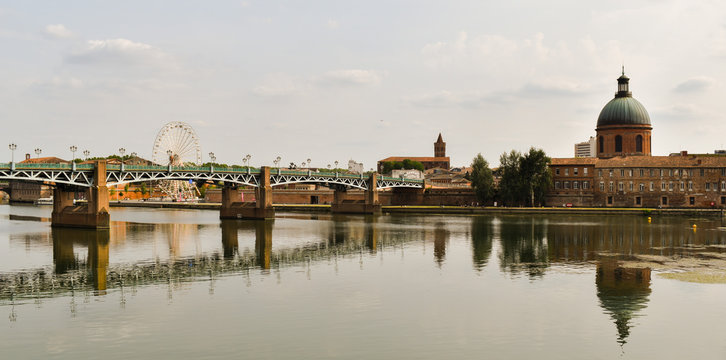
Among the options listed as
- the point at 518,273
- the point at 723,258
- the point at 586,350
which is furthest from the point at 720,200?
the point at 586,350

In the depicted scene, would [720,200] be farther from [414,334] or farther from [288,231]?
[414,334]

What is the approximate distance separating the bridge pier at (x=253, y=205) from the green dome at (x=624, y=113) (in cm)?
7505

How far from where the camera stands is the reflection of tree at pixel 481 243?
157 ft

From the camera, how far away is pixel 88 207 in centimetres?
7569

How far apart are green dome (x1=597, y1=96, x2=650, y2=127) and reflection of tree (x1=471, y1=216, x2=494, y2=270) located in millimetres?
64074

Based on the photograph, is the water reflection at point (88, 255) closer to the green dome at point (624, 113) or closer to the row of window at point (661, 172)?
the row of window at point (661, 172)

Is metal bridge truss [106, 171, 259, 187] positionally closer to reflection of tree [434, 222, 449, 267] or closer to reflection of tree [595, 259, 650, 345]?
reflection of tree [434, 222, 449, 267]

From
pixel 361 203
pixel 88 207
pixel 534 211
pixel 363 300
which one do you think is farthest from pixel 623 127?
pixel 363 300

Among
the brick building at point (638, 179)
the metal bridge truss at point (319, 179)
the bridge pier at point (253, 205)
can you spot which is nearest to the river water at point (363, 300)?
the bridge pier at point (253, 205)

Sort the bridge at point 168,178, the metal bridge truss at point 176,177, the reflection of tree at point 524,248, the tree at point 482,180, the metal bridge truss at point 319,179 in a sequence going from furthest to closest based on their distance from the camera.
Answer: the tree at point 482,180
the metal bridge truss at point 319,179
the metal bridge truss at point 176,177
the bridge at point 168,178
the reflection of tree at point 524,248

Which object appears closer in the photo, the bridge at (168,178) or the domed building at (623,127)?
the bridge at (168,178)

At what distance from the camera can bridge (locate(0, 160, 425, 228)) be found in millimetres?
Result: 74812

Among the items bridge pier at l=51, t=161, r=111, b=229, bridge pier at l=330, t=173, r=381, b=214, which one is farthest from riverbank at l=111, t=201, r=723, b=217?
bridge pier at l=51, t=161, r=111, b=229

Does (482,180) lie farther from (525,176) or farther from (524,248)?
(524,248)
